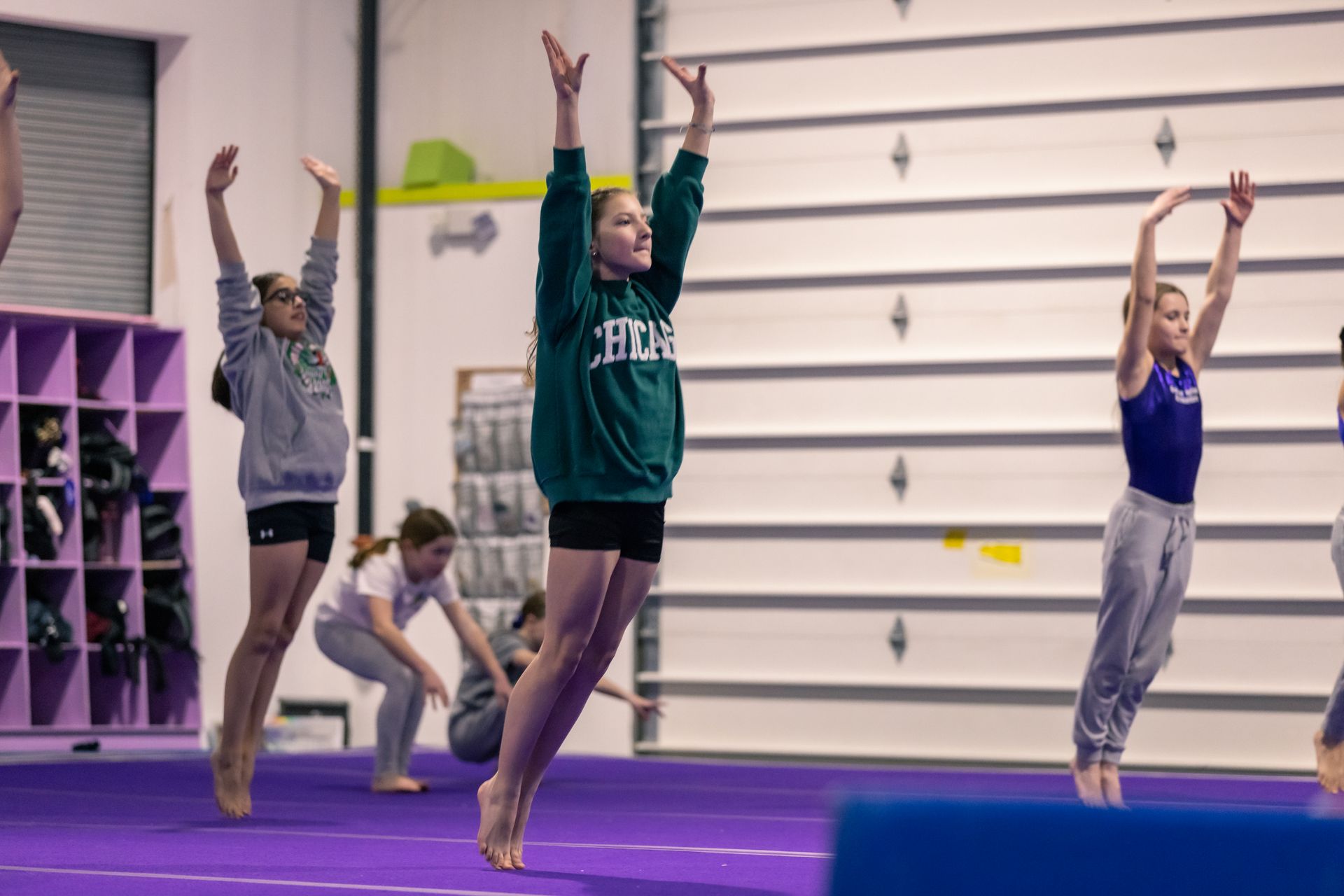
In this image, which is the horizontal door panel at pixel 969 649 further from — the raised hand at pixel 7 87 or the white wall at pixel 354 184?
the raised hand at pixel 7 87

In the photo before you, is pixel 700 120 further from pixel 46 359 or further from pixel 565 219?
pixel 46 359

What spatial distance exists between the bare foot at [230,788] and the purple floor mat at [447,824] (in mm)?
67

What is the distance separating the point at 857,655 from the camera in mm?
7922

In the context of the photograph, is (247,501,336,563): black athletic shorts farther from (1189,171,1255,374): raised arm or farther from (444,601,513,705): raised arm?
(1189,171,1255,374): raised arm

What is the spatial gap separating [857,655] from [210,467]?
12.0 ft

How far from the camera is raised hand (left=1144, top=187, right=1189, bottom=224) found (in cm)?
481

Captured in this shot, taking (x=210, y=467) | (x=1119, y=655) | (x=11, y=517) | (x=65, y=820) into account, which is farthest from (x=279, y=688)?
(x=1119, y=655)

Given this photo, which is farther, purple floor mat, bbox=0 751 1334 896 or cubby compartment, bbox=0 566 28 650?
cubby compartment, bbox=0 566 28 650

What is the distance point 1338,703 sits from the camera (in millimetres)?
4965

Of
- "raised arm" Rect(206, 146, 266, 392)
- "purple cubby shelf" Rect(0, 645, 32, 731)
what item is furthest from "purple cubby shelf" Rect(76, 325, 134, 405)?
"raised arm" Rect(206, 146, 266, 392)

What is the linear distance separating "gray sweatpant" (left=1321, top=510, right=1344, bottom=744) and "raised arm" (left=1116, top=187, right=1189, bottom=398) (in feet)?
2.73

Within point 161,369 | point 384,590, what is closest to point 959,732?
point 384,590

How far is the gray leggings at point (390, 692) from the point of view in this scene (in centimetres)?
594

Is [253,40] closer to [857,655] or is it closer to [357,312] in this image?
[357,312]
